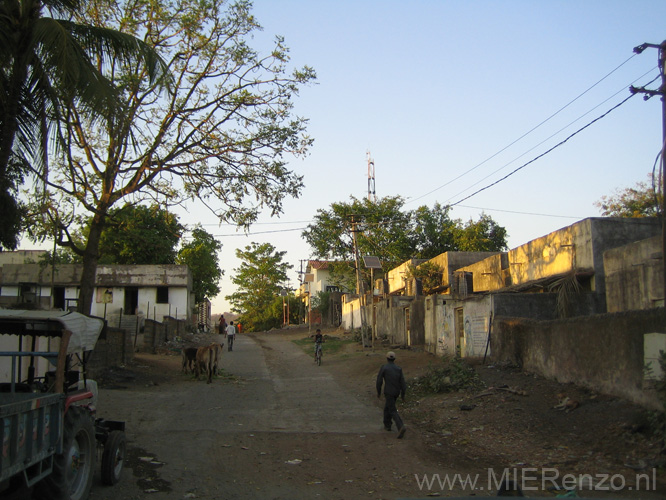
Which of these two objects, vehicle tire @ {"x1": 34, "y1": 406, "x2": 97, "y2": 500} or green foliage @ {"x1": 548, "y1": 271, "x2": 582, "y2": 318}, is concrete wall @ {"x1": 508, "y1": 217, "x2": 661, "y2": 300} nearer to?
green foliage @ {"x1": 548, "y1": 271, "x2": 582, "y2": 318}

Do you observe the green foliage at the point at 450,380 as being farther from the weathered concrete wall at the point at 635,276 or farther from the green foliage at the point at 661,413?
the green foliage at the point at 661,413

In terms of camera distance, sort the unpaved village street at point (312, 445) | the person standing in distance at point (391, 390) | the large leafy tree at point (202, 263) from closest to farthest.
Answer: the unpaved village street at point (312, 445) → the person standing in distance at point (391, 390) → the large leafy tree at point (202, 263)

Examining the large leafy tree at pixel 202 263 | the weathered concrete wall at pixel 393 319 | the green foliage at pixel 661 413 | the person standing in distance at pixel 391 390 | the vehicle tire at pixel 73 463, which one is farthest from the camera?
the large leafy tree at pixel 202 263

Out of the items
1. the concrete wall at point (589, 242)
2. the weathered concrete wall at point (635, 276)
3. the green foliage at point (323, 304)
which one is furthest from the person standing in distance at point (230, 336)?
the green foliage at point (323, 304)

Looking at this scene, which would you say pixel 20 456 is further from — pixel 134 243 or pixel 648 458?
pixel 134 243

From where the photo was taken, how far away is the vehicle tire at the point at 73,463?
19.6 feet

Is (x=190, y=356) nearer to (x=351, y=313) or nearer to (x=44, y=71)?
(x=44, y=71)

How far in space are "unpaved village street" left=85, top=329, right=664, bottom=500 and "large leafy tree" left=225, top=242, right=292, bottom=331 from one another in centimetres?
5357

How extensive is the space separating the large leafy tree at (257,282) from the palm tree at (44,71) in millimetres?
61455

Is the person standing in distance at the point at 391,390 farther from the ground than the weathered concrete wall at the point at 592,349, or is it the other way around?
the weathered concrete wall at the point at 592,349

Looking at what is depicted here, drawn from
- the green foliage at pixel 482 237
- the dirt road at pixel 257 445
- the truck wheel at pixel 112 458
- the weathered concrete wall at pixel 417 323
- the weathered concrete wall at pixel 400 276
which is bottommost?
the dirt road at pixel 257 445

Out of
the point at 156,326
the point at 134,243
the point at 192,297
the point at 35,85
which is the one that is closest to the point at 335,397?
the point at 35,85

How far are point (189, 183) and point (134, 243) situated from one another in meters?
29.4

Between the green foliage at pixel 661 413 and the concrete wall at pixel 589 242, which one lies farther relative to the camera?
the concrete wall at pixel 589 242
